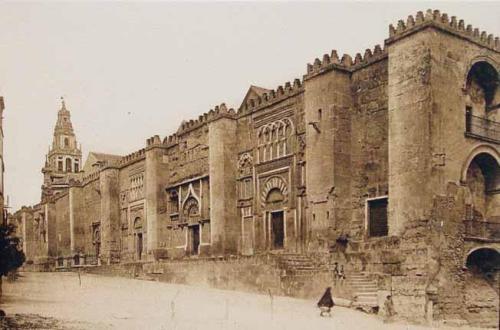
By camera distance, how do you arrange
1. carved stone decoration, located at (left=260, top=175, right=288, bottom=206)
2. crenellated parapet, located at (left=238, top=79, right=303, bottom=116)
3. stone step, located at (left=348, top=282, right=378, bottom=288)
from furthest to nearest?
carved stone decoration, located at (left=260, top=175, right=288, bottom=206) → crenellated parapet, located at (left=238, top=79, right=303, bottom=116) → stone step, located at (left=348, top=282, right=378, bottom=288)

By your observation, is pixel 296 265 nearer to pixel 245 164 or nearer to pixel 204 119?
pixel 245 164

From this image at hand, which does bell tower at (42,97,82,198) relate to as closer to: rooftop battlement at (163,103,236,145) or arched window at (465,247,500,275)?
rooftop battlement at (163,103,236,145)

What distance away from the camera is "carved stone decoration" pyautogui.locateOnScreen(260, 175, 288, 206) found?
2441 centimetres

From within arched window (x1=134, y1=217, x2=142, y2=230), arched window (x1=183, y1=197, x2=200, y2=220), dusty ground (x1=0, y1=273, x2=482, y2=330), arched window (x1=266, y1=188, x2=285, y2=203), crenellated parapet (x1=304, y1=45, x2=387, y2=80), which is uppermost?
crenellated parapet (x1=304, y1=45, x2=387, y2=80)

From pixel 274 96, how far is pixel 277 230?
5785 millimetres

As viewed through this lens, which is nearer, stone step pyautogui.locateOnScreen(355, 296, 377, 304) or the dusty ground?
the dusty ground

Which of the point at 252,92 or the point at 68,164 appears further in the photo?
the point at 68,164

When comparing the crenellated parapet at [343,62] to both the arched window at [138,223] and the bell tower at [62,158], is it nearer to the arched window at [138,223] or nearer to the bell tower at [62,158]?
the arched window at [138,223]

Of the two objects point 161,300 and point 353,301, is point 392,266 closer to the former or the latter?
point 353,301

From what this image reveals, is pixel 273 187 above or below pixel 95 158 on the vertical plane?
below

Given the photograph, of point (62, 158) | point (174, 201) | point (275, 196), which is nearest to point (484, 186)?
point (275, 196)

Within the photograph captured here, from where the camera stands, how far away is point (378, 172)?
20.3 m

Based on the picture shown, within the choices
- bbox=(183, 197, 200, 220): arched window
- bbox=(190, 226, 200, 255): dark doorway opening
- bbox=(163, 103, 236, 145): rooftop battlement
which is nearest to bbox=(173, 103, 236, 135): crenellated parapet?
bbox=(163, 103, 236, 145): rooftop battlement

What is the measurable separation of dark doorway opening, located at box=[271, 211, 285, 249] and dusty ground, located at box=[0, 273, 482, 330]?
4114 mm
